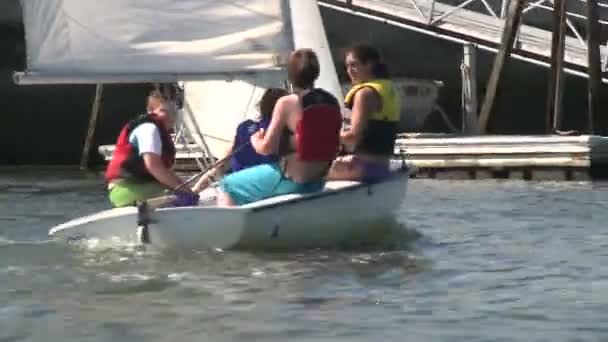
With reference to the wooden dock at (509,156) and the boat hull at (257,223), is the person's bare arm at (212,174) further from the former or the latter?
the wooden dock at (509,156)

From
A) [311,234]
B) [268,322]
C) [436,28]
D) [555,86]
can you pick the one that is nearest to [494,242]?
[311,234]

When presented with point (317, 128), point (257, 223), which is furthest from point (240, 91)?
point (257, 223)

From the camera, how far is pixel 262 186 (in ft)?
39.9

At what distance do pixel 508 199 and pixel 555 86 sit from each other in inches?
214

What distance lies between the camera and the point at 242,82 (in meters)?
13.9

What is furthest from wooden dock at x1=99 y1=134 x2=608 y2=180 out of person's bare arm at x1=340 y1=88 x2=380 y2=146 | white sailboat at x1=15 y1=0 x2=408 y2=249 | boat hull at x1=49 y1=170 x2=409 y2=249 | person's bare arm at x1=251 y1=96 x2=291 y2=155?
person's bare arm at x1=251 y1=96 x2=291 y2=155

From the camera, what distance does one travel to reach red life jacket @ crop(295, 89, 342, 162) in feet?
39.3

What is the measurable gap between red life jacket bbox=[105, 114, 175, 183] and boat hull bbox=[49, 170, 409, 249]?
355 mm

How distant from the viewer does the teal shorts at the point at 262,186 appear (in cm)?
1213

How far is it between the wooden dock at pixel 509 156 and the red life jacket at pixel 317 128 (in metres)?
7.95

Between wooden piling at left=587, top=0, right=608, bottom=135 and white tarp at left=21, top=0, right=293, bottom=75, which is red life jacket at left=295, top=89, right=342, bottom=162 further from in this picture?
wooden piling at left=587, top=0, right=608, bottom=135

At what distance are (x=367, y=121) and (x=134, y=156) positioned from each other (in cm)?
181

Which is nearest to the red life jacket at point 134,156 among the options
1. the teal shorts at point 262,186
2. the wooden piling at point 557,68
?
the teal shorts at point 262,186

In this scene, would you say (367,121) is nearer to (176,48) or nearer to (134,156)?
(176,48)
